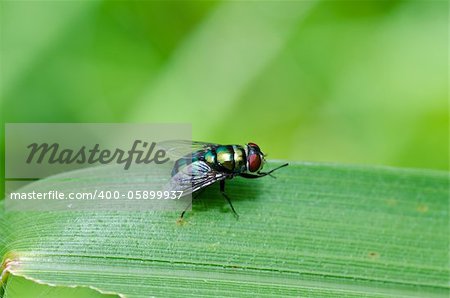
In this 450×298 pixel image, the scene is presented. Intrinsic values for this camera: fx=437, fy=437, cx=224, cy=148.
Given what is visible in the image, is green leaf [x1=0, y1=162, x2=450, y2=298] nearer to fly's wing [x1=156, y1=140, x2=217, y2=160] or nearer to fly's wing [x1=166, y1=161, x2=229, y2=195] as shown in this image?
fly's wing [x1=166, y1=161, x2=229, y2=195]

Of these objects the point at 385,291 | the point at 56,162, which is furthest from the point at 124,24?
the point at 385,291

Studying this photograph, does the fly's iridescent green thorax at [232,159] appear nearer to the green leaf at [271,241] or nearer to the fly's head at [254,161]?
the fly's head at [254,161]

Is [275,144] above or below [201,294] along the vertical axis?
above

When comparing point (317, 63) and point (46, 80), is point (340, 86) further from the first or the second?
point (46, 80)

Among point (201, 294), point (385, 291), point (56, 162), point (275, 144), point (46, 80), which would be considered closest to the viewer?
point (201, 294)

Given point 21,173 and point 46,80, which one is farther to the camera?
point 46,80

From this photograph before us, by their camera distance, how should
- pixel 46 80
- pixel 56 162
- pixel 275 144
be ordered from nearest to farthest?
pixel 56 162, pixel 46 80, pixel 275 144

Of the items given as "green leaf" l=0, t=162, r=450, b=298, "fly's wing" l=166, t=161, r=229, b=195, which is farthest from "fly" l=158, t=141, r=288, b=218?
"green leaf" l=0, t=162, r=450, b=298
